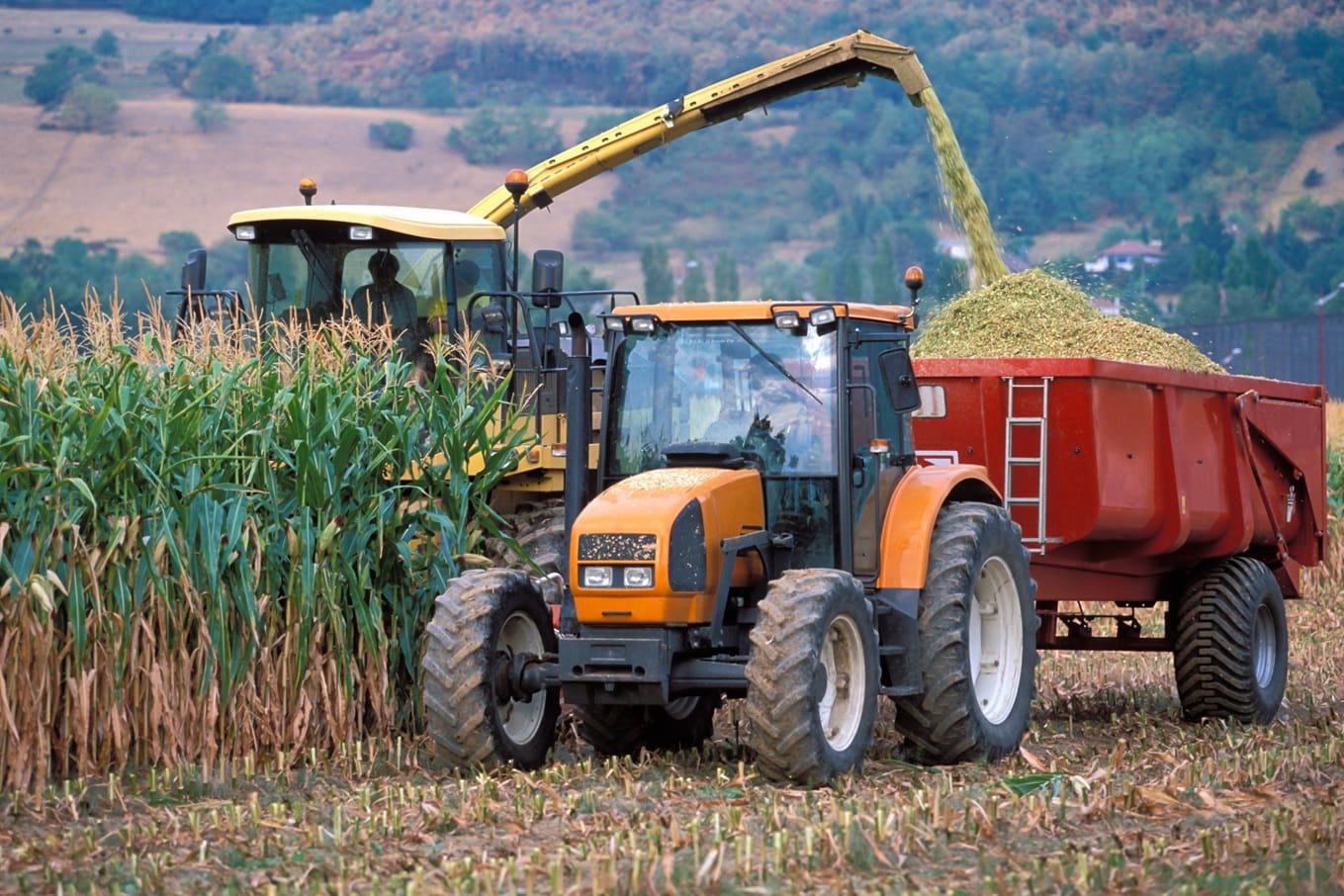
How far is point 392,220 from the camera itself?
11.0m

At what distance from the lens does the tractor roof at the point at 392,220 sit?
11.0 metres

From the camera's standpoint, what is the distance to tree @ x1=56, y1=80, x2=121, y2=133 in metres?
110

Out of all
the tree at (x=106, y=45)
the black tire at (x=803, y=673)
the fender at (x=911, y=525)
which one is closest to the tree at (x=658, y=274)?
the tree at (x=106, y=45)

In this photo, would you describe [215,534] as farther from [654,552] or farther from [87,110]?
[87,110]

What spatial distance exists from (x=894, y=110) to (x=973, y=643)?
112m

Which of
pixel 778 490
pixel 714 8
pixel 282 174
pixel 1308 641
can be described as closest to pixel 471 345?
pixel 778 490

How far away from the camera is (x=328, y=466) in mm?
8938

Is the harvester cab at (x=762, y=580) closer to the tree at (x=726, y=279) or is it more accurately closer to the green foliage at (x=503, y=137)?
the tree at (x=726, y=279)

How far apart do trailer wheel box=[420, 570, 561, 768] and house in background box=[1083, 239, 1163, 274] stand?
83.1 meters

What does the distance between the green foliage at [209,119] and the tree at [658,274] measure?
27.7m

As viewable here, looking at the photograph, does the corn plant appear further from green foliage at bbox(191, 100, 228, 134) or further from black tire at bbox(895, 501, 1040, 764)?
green foliage at bbox(191, 100, 228, 134)

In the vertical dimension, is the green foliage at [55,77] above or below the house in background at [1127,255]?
above

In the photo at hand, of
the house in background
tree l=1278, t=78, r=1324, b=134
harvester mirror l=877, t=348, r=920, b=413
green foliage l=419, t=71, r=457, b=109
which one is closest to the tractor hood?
harvester mirror l=877, t=348, r=920, b=413

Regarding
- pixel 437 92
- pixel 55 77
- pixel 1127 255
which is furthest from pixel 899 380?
pixel 437 92
